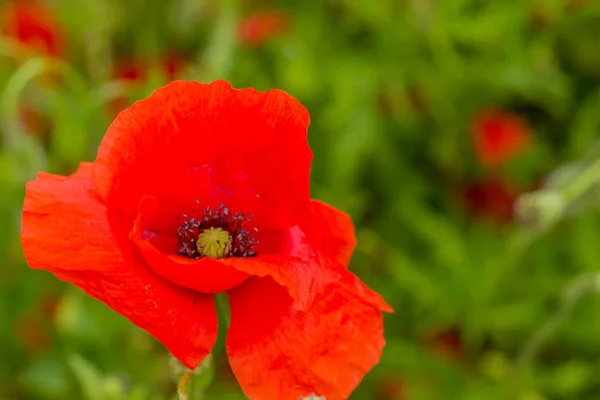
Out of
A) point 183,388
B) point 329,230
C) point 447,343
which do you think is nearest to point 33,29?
point 447,343

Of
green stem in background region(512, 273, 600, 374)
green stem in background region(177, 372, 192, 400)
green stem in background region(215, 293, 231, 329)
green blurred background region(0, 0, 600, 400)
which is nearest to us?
green stem in background region(177, 372, 192, 400)

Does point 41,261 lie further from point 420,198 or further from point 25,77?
point 420,198

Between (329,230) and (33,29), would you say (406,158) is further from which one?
(329,230)

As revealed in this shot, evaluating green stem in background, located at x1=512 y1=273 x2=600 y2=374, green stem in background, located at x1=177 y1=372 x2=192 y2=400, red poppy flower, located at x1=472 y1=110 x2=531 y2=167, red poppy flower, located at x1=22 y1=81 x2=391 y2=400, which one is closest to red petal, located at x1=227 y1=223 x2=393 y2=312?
red poppy flower, located at x1=22 y1=81 x2=391 y2=400

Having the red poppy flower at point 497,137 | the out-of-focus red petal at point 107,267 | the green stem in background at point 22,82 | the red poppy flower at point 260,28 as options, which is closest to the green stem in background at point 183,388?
the out-of-focus red petal at point 107,267

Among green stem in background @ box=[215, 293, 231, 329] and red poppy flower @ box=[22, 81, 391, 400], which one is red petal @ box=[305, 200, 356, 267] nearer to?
red poppy flower @ box=[22, 81, 391, 400]

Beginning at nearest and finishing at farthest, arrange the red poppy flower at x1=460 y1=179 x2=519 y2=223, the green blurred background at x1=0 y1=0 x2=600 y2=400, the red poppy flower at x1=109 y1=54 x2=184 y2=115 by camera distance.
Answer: the green blurred background at x1=0 y1=0 x2=600 y2=400
the red poppy flower at x1=109 y1=54 x2=184 y2=115
the red poppy flower at x1=460 y1=179 x2=519 y2=223

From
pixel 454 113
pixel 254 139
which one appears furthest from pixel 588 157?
pixel 254 139
